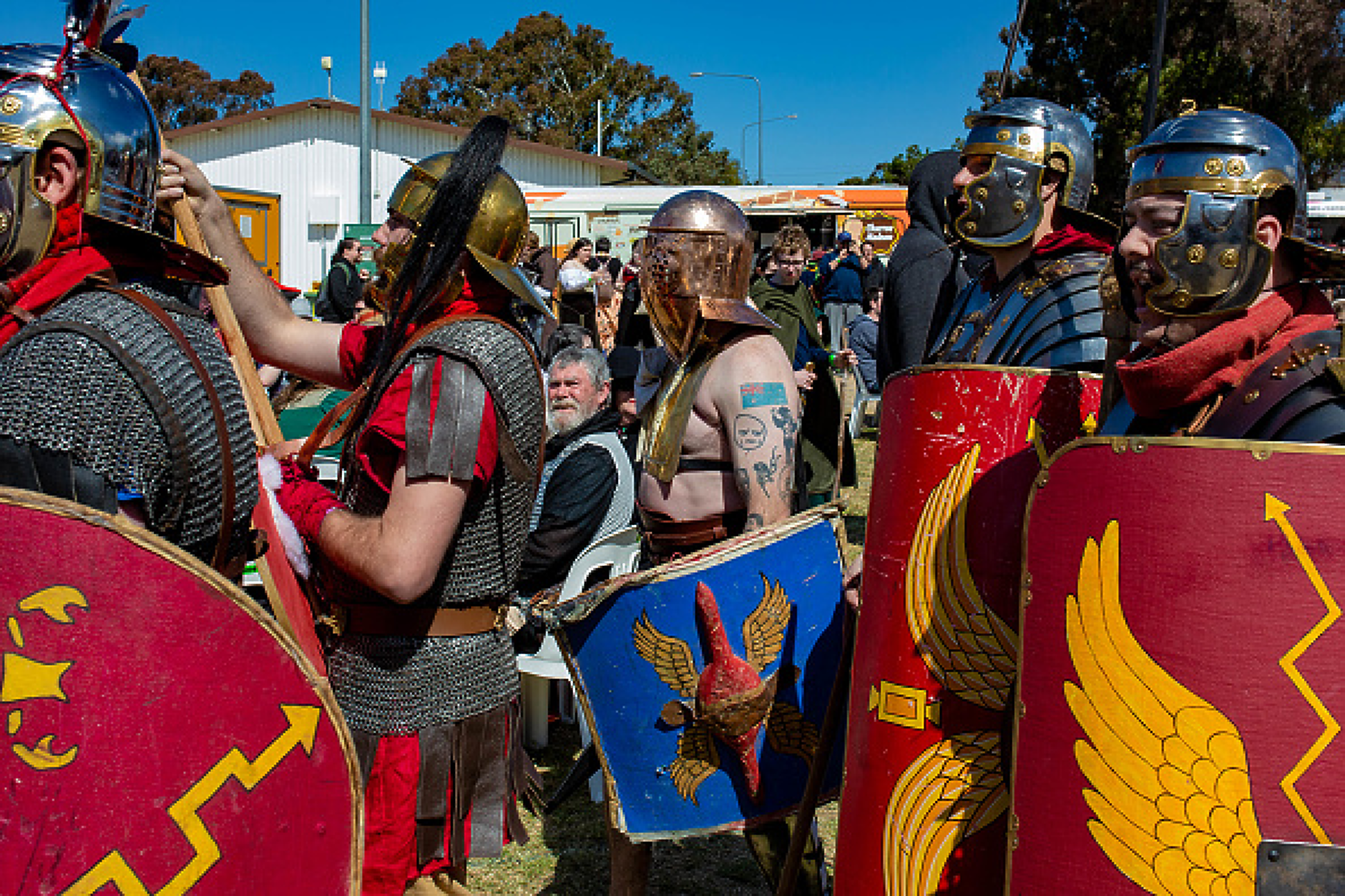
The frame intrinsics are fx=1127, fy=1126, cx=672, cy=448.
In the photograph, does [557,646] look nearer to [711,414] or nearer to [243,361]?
[711,414]

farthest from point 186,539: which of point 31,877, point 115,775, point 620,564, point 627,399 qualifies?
point 627,399

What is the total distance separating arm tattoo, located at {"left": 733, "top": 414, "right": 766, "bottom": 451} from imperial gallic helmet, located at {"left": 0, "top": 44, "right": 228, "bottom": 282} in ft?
4.56

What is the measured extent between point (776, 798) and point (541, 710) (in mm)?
2243

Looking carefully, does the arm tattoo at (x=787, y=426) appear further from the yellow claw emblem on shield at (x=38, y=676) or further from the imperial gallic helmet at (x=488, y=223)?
the yellow claw emblem on shield at (x=38, y=676)

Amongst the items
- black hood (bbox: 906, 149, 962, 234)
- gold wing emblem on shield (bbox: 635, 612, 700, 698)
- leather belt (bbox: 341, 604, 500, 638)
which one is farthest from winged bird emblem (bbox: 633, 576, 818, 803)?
black hood (bbox: 906, 149, 962, 234)

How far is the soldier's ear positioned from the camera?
183 cm

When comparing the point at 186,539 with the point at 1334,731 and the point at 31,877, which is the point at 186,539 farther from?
the point at 1334,731

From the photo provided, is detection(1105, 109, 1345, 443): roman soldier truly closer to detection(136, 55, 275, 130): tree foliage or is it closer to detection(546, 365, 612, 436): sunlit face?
detection(546, 365, 612, 436): sunlit face

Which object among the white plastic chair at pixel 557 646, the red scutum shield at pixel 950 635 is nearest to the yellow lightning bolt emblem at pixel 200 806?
the red scutum shield at pixel 950 635

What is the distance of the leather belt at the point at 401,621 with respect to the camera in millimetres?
2383

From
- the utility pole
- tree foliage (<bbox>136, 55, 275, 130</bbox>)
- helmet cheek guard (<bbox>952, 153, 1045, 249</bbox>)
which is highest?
tree foliage (<bbox>136, 55, 275, 130</bbox>)

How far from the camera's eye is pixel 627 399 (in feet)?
18.2

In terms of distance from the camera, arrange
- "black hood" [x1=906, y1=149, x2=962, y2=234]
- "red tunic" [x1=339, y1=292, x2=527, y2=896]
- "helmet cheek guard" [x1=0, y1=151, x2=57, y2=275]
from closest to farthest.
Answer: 1. "helmet cheek guard" [x1=0, y1=151, x2=57, y2=275]
2. "red tunic" [x1=339, y1=292, x2=527, y2=896]
3. "black hood" [x1=906, y1=149, x2=962, y2=234]

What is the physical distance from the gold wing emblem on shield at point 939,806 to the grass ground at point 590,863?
1.76 m
